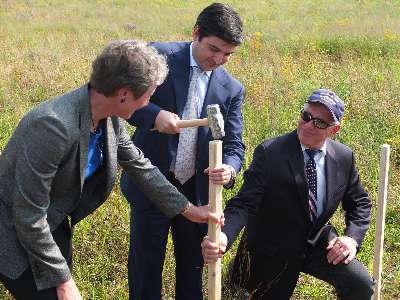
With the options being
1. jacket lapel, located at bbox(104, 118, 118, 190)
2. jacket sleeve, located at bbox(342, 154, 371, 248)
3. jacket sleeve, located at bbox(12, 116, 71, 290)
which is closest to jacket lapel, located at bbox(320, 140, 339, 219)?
jacket sleeve, located at bbox(342, 154, 371, 248)

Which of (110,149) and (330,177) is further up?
(110,149)

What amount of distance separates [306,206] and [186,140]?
2.69 feet

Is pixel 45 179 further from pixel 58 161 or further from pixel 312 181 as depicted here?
pixel 312 181

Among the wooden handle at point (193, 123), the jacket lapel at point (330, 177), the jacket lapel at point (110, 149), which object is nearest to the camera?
the jacket lapel at point (110, 149)

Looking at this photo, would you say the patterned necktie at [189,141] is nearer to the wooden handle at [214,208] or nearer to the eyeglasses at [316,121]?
the wooden handle at [214,208]

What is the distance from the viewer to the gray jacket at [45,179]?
1925 millimetres

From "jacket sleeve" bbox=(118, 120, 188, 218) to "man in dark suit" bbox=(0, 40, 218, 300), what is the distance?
0.29m

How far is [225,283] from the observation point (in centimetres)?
368

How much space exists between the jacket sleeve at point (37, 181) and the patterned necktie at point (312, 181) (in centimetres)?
164

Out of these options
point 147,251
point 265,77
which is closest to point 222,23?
point 147,251

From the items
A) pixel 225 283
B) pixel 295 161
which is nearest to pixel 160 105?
pixel 295 161

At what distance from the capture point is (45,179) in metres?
1.96

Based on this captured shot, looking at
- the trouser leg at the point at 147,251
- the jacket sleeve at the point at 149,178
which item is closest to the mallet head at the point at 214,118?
the jacket sleeve at the point at 149,178

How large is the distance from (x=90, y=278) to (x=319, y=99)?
201 cm
